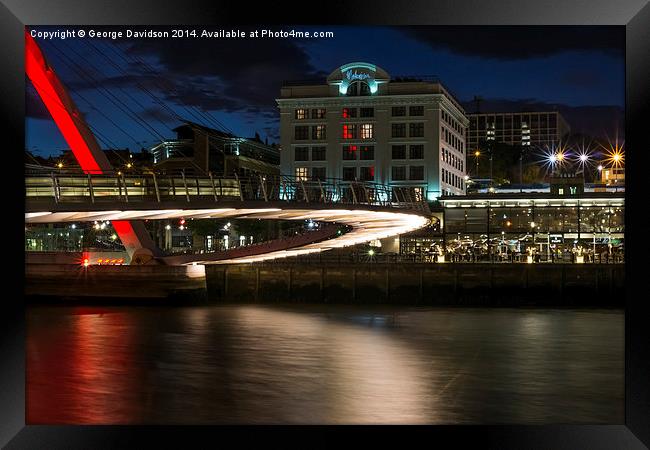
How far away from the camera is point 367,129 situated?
193 feet

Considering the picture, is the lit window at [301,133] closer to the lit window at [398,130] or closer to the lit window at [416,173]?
the lit window at [398,130]

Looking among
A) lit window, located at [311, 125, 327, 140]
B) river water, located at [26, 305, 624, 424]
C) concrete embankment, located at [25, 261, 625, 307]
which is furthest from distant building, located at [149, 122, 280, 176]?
river water, located at [26, 305, 624, 424]

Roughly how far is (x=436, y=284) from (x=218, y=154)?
101ft

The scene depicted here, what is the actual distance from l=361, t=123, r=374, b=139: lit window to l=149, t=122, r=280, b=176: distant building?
6.67m

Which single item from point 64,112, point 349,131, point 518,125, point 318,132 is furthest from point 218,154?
point 518,125

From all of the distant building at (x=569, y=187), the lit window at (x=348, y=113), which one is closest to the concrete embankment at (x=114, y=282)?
the distant building at (x=569, y=187)

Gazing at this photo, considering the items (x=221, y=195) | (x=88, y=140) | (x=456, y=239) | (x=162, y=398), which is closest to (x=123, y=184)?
(x=221, y=195)

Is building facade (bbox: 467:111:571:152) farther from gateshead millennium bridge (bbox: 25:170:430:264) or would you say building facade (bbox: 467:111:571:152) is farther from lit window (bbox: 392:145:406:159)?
gateshead millennium bridge (bbox: 25:170:430:264)

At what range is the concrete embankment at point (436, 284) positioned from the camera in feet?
117

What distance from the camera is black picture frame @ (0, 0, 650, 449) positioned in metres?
6.68

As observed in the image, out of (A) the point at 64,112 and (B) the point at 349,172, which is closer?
(A) the point at 64,112

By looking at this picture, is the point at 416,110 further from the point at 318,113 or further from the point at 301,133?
the point at 301,133

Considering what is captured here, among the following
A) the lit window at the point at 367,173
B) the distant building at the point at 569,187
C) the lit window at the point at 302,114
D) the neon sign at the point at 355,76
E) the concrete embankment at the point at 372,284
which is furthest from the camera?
the lit window at the point at 302,114

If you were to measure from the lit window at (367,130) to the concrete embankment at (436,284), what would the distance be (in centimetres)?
2274
